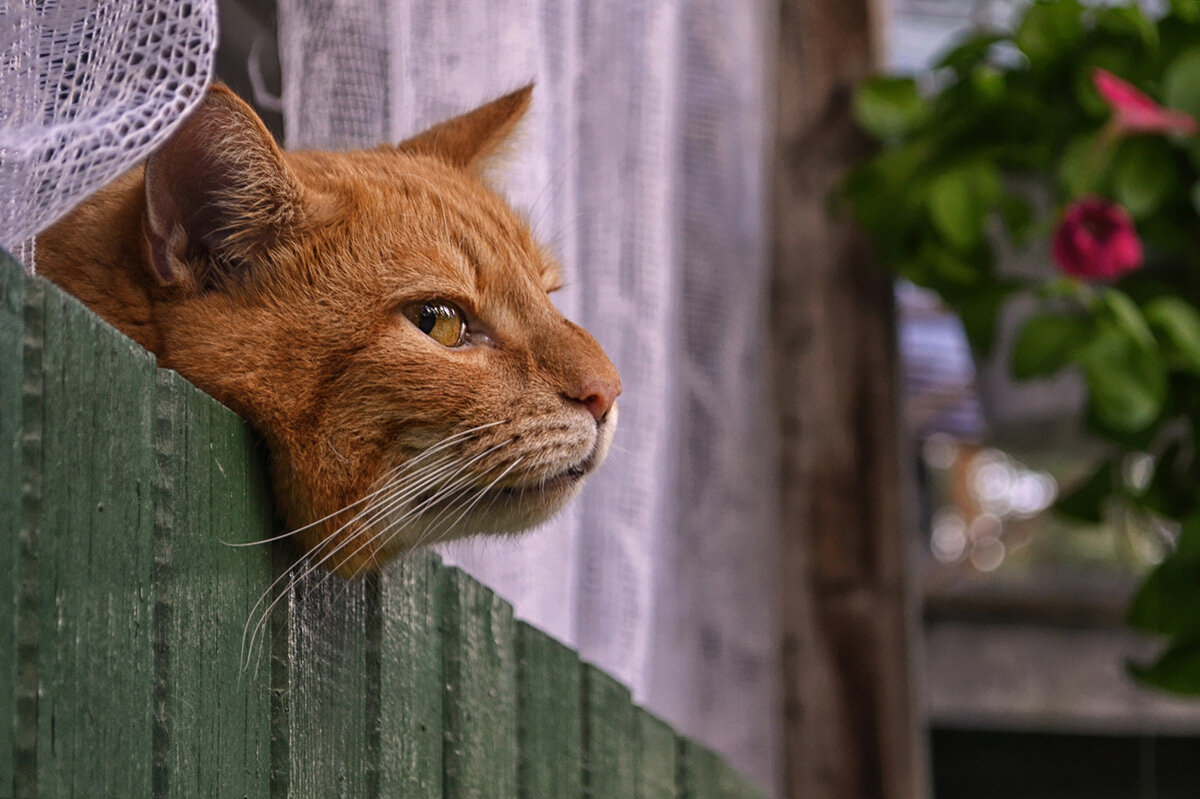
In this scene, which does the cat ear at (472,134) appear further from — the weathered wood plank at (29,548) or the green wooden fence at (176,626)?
the weathered wood plank at (29,548)

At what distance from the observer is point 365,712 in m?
0.69

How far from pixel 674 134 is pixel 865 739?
94cm

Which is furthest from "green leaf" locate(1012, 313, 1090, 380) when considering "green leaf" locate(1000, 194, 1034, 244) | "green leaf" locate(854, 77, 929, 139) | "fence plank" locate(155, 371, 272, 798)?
"fence plank" locate(155, 371, 272, 798)

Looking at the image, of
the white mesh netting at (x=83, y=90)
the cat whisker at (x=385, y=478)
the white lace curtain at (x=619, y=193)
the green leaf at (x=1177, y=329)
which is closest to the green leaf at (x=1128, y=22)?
the green leaf at (x=1177, y=329)

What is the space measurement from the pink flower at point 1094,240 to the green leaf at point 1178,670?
502mm

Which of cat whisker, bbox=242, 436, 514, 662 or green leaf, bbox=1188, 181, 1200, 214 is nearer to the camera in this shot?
cat whisker, bbox=242, 436, 514, 662

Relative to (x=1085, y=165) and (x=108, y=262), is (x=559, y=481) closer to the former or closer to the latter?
(x=108, y=262)

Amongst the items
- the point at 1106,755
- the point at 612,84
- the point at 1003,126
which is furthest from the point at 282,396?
the point at 1106,755

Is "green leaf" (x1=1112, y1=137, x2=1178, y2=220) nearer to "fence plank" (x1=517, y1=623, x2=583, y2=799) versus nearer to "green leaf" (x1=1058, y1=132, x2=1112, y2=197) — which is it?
"green leaf" (x1=1058, y1=132, x2=1112, y2=197)

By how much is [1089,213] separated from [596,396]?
999mm

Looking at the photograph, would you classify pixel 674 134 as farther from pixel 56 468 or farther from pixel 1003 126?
pixel 56 468

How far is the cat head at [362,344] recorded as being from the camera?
0.63 meters

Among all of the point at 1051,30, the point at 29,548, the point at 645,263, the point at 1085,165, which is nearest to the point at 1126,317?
the point at 1085,165

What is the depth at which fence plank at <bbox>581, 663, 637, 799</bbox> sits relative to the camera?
962 millimetres
